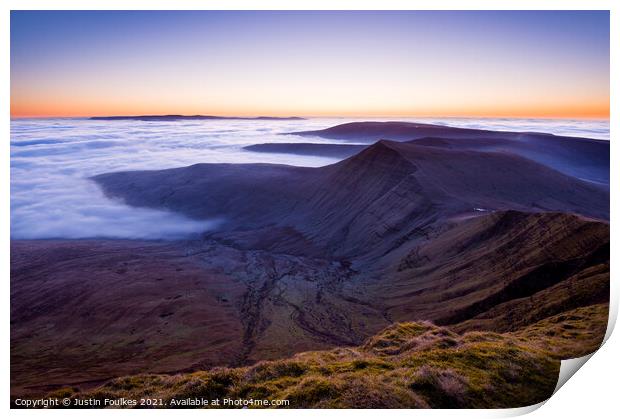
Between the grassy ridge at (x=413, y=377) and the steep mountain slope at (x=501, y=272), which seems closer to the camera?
the grassy ridge at (x=413, y=377)

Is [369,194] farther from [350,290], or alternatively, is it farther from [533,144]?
[533,144]

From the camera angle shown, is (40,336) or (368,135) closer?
(40,336)

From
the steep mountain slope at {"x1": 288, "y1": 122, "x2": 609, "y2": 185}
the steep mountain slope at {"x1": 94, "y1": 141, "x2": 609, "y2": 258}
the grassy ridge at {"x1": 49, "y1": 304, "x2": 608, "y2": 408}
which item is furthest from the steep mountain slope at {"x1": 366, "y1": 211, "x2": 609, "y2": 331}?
the steep mountain slope at {"x1": 94, "y1": 141, "x2": 609, "y2": 258}

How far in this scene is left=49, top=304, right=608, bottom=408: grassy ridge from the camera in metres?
6.86

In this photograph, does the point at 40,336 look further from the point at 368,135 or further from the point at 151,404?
the point at 368,135

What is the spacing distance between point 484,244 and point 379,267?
570 cm

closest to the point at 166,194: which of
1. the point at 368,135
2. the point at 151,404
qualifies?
the point at 151,404

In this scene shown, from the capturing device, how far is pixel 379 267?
22.0 m

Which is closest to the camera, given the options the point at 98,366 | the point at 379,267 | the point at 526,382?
the point at 526,382

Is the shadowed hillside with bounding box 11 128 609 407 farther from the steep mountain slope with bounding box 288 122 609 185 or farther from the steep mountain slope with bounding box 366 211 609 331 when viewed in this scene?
the steep mountain slope with bounding box 288 122 609 185

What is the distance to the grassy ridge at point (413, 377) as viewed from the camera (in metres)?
6.86

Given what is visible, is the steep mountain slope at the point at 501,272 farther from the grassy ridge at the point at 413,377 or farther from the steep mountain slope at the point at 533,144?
the steep mountain slope at the point at 533,144

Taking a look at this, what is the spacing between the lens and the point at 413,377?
278 inches

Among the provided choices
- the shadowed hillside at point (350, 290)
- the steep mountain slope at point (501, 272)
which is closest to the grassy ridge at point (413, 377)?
the shadowed hillside at point (350, 290)
